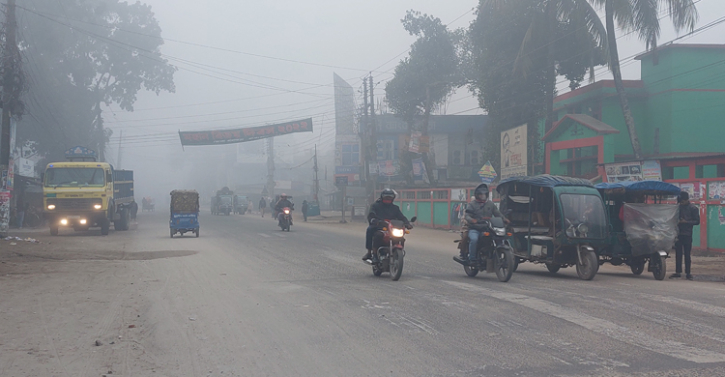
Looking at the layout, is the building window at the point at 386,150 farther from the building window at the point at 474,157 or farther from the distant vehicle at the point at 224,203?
the distant vehicle at the point at 224,203

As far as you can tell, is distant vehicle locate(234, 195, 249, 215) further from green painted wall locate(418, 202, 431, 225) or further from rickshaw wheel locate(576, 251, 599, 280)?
rickshaw wheel locate(576, 251, 599, 280)

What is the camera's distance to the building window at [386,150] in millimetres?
64562

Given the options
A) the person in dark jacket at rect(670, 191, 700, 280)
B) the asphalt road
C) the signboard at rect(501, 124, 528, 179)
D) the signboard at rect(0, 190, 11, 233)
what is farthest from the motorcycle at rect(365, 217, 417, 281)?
the signboard at rect(501, 124, 528, 179)

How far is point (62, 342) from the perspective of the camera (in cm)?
674

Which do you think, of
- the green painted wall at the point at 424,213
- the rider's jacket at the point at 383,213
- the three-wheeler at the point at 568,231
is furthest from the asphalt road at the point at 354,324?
the green painted wall at the point at 424,213

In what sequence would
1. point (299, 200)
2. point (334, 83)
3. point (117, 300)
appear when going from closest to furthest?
1. point (117, 300)
2. point (334, 83)
3. point (299, 200)

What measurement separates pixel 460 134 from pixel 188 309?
185 feet

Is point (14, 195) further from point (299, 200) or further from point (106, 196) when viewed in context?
point (299, 200)

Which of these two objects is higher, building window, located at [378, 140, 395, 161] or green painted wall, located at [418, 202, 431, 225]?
building window, located at [378, 140, 395, 161]

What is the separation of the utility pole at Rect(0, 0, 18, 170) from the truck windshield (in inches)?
80.0

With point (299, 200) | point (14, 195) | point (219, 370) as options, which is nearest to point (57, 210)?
point (14, 195)

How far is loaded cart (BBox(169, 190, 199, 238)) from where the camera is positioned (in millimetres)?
26316

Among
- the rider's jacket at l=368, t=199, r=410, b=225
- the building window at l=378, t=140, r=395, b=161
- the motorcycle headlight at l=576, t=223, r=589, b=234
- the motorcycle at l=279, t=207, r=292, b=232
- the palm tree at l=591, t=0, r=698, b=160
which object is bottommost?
the motorcycle at l=279, t=207, r=292, b=232

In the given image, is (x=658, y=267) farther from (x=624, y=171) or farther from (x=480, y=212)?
(x=624, y=171)
